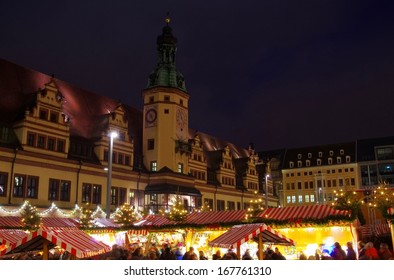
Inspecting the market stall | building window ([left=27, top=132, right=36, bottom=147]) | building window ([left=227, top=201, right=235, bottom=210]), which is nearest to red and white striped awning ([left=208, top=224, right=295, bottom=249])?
the market stall

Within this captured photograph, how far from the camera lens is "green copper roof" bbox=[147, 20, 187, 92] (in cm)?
4891

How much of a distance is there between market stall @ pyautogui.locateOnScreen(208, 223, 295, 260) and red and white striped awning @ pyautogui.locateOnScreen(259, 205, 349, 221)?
5.70m

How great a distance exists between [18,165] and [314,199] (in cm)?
6270

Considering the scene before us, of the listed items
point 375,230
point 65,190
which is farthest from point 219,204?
point 375,230

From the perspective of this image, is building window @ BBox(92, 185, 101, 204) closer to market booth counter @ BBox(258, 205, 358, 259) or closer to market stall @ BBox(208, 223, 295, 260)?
market booth counter @ BBox(258, 205, 358, 259)

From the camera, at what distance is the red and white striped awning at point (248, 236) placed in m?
14.7

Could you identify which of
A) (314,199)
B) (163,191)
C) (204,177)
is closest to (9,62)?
(163,191)

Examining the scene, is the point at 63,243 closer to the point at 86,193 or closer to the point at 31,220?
the point at 31,220

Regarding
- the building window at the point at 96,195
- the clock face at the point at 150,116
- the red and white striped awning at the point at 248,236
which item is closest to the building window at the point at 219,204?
the clock face at the point at 150,116

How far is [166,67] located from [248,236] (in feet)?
121

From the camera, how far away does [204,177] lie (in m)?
53.8

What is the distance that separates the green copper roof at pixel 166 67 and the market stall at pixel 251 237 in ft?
110

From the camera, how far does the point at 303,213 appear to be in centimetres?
2272

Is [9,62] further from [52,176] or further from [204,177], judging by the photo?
[204,177]
